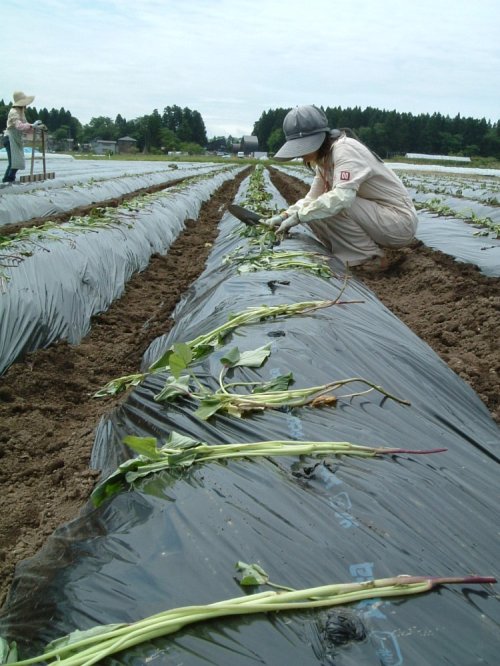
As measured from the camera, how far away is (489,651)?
4.13 ft

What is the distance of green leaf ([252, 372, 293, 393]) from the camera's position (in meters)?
2.34

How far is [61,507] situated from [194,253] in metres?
6.28

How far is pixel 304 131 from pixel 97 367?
239 centimetres

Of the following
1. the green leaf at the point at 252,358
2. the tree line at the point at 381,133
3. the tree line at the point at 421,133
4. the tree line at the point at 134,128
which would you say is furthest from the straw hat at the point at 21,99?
the tree line at the point at 134,128

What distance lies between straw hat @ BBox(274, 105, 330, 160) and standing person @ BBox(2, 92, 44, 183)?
8213 millimetres

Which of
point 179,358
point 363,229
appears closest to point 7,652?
point 179,358

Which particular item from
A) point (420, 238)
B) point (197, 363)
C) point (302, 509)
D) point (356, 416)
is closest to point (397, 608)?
point (302, 509)

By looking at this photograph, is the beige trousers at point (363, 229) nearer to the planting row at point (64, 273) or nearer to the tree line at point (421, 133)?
the planting row at point (64, 273)

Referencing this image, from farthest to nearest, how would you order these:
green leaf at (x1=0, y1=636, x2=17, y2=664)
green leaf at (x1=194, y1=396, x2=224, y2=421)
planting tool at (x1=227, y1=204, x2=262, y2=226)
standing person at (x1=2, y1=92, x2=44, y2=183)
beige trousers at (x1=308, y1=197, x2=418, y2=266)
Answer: standing person at (x1=2, y1=92, x2=44, y2=183) → planting tool at (x1=227, y1=204, x2=262, y2=226) → beige trousers at (x1=308, y1=197, x2=418, y2=266) → green leaf at (x1=194, y1=396, x2=224, y2=421) → green leaf at (x1=0, y1=636, x2=17, y2=664)

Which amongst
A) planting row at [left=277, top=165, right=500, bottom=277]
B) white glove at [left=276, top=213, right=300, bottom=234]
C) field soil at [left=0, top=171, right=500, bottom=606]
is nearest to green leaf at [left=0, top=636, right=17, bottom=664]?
field soil at [left=0, top=171, right=500, bottom=606]

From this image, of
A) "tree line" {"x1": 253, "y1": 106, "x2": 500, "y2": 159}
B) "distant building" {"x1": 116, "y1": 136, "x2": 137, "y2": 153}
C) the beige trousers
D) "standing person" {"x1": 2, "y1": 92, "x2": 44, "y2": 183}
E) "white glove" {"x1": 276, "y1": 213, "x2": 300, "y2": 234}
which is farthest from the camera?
"distant building" {"x1": 116, "y1": 136, "x2": 137, "y2": 153}

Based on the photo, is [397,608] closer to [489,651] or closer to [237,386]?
[489,651]

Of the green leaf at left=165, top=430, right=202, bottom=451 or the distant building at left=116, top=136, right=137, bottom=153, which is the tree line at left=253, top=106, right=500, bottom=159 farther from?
the green leaf at left=165, top=430, right=202, bottom=451

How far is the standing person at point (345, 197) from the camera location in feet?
16.0
